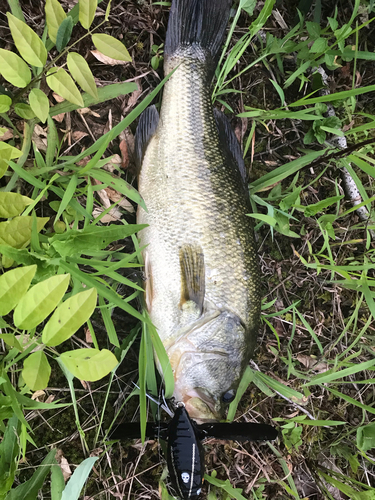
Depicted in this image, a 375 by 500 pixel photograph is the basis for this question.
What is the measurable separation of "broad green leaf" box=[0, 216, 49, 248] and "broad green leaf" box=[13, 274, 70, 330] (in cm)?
45

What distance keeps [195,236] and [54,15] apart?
4.28ft

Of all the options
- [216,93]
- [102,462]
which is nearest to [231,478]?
[102,462]

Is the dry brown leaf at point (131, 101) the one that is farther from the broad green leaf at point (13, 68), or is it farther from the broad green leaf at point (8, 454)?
the broad green leaf at point (8, 454)

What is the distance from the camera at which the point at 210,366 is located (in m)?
2.23

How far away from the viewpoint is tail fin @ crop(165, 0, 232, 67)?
2.44 metres

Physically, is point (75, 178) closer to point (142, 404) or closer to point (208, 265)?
point (208, 265)

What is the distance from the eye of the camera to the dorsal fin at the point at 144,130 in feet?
7.80

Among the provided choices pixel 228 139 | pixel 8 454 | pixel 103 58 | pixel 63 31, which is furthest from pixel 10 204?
pixel 228 139

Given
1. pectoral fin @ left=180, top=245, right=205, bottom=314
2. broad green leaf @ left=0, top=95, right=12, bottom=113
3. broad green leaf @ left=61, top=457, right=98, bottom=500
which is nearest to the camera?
broad green leaf @ left=61, top=457, right=98, bottom=500

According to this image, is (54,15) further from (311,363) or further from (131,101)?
(311,363)

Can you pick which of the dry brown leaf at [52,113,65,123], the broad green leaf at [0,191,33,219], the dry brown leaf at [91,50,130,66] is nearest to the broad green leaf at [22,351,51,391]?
the broad green leaf at [0,191,33,219]

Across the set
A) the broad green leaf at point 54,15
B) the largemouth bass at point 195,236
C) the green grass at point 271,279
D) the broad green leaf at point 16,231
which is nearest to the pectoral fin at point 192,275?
the largemouth bass at point 195,236

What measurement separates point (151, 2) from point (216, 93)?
29.0 inches

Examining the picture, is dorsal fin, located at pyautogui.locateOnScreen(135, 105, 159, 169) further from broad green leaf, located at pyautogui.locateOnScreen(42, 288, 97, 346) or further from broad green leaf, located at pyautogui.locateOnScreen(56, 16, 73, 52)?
broad green leaf, located at pyautogui.locateOnScreen(42, 288, 97, 346)
